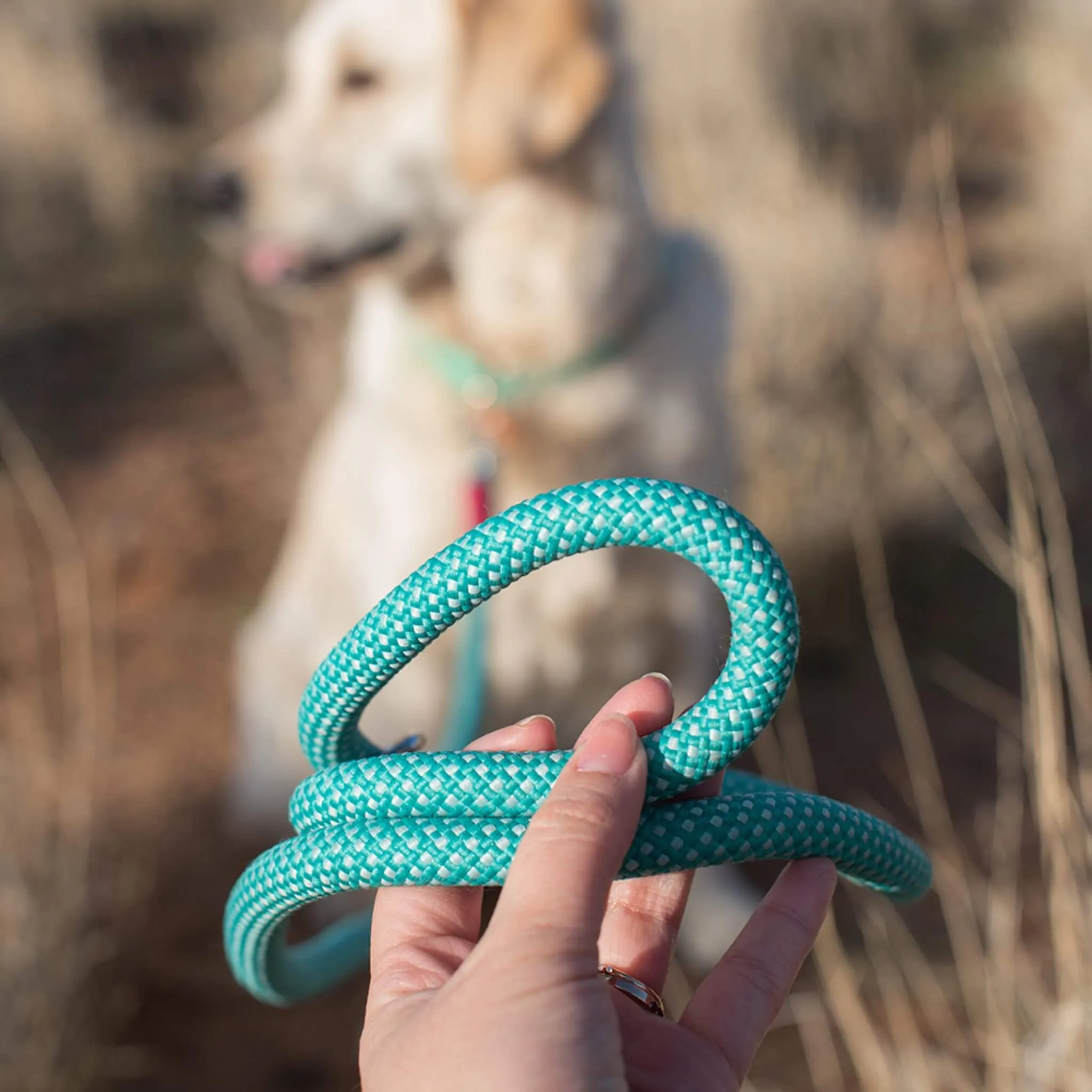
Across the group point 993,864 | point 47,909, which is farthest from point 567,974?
point 993,864

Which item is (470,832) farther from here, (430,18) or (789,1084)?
(430,18)

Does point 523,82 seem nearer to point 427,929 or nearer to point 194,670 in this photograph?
point 427,929

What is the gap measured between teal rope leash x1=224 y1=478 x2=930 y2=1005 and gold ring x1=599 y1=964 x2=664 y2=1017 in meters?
0.14

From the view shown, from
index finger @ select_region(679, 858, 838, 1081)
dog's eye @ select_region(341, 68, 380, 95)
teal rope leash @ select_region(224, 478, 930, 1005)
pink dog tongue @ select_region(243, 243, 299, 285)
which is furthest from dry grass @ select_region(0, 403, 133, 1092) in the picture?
index finger @ select_region(679, 858, 838, 1081)

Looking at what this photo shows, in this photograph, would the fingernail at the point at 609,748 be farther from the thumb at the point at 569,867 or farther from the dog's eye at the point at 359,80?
the dog's eye at the point at 359,80

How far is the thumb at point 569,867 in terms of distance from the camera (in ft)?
1.73

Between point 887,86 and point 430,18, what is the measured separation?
10.3 feet

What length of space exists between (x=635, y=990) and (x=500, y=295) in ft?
3.95

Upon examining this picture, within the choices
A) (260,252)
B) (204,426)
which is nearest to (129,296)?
(204,426)

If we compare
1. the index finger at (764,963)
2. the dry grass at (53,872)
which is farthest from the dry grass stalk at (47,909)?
the index finger at (764,963)

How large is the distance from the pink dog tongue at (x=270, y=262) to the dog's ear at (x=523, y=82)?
33cm

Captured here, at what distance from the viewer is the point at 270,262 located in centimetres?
176

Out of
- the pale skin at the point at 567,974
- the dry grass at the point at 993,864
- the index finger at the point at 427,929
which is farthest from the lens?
the dry grass at the point at 993,864

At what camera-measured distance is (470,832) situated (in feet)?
1.92
